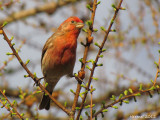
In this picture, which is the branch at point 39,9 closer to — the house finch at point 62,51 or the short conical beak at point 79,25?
the house finch at point 62,51

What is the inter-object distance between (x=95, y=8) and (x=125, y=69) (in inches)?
107

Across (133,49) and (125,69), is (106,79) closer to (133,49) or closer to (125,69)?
(125,69)

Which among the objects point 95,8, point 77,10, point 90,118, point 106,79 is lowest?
point 90,118

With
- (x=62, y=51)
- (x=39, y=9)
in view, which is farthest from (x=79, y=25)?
(x=39, y=9)

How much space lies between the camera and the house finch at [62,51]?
5652 mm

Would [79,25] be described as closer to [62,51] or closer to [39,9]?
[62,51]

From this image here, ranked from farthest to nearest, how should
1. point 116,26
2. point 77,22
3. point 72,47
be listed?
point 77,22 → point 72,47 → point 116,26

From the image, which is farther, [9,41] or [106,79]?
[106,79]

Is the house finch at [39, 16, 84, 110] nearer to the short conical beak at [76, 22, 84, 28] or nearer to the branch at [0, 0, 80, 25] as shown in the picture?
the short conical beak at [76, 22, 84, 28]

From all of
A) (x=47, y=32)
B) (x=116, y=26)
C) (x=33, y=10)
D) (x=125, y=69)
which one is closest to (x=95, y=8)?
(x=116, y=26)

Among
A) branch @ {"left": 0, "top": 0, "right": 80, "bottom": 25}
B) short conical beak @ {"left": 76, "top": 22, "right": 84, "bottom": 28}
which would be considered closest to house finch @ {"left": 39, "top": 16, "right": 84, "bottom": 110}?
short conical beak @ {"left": 76, "top": 22, "right": 84, "bottom": 28}

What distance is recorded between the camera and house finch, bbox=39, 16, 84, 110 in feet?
18.5

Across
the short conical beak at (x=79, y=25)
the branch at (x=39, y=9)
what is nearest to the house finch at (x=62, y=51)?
the short conical beak at (x=79, y=25)

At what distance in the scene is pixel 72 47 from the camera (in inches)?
223
